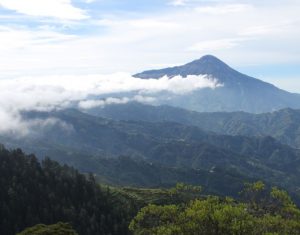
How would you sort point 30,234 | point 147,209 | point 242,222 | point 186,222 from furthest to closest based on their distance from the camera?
point 147,209, point 30,234, point 186,222, point 242,222

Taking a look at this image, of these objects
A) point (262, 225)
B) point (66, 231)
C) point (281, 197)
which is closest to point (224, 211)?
point (262, 225)

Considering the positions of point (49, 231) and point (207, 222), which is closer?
point (207, 222)

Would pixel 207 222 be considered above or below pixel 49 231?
above

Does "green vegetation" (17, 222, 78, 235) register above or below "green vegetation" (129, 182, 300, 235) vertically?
below

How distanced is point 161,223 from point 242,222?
32.3m

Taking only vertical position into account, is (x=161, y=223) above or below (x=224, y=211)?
below

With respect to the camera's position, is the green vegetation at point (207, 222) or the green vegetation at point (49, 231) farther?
the green vegetation at point (49, 231)

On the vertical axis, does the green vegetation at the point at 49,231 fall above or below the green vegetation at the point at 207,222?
below

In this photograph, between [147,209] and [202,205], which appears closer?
[202,205]

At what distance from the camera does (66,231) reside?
471 ft

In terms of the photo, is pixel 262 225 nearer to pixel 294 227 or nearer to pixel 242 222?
pixel 294 227

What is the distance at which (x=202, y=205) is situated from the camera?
127188 millimetres

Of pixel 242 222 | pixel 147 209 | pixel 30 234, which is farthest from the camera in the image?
pixel 147 209

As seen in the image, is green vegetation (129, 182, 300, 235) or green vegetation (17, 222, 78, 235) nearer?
green vegetation (129, 182, 300, 235)
